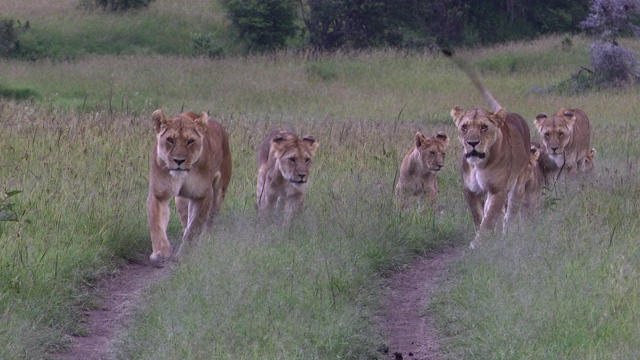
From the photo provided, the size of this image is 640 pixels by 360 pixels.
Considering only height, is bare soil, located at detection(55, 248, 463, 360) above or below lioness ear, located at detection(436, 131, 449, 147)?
below

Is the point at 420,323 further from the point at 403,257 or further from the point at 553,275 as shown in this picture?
the point at 403,257

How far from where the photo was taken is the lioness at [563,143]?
36.0 feet

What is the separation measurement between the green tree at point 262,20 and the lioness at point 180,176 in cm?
2343

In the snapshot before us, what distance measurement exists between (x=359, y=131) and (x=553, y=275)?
7443 mm

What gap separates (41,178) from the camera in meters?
8.47

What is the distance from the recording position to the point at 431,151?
32.8 ft

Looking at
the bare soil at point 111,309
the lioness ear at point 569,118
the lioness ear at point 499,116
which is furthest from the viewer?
the lioness ear at point 569,118

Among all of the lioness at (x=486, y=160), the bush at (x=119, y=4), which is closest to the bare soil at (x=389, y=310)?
the lioness at (x=486, y=160)

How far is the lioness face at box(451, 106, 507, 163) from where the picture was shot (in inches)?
323

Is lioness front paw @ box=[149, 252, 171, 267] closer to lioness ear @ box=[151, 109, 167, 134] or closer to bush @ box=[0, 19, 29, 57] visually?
lioness ear @ box=[151, 109, 167, 134]

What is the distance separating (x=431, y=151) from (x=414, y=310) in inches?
145

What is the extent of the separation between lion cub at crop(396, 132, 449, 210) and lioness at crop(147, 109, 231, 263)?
2665 mm

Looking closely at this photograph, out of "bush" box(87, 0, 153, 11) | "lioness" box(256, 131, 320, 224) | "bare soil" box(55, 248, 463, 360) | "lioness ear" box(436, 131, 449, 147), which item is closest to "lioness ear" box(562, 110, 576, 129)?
"lioness ear" box(436, 131, 449, 147)

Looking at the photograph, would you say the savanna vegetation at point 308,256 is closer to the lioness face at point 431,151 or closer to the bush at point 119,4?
the lioness face at point 431,151
